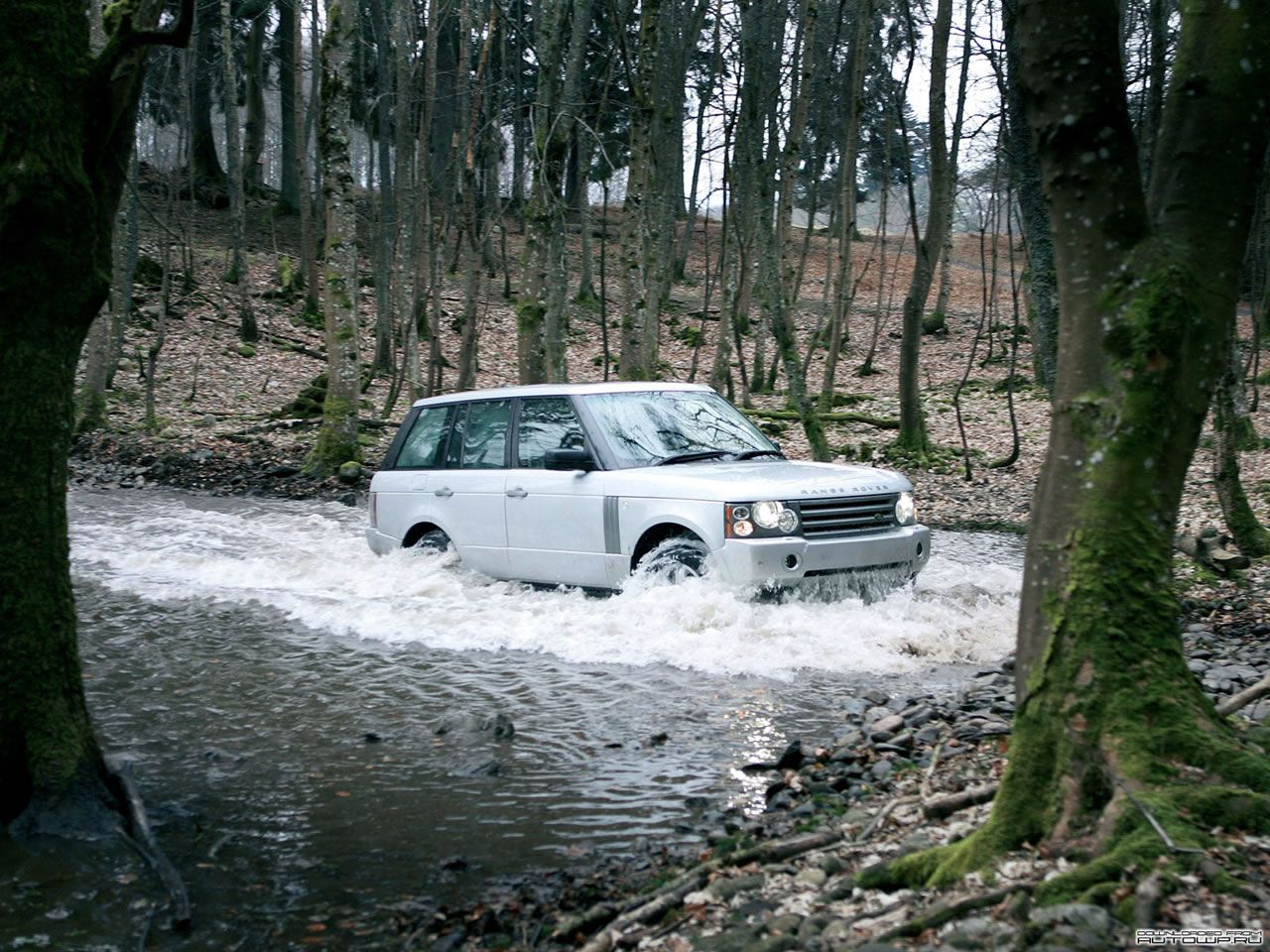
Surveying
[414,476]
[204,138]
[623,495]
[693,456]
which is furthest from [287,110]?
[623,495]

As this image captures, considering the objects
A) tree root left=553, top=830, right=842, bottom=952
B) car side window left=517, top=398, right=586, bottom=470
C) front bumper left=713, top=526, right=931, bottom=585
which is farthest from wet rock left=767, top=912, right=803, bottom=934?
car side window left=517, top=398, right=586, bottom=470

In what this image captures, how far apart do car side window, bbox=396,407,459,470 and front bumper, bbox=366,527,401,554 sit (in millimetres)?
708

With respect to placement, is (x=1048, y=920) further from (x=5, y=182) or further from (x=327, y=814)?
(x=5, y=182)

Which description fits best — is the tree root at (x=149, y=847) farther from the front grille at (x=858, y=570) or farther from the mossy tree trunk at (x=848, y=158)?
the mossy tree trunk at (x=848, y=158)

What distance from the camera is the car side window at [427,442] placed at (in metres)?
10.8

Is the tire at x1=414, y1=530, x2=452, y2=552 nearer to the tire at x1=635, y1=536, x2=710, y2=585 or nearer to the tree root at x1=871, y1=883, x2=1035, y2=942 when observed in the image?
the tire at x1=635, y1=536, x2=710, y2=585

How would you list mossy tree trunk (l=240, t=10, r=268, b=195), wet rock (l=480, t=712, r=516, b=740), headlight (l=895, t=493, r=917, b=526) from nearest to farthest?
wet rock (l=480, t=712, r=516, b=740)
headlight (l=895, t=493, r=917, b=526)
mossy tree trunk (l=240, t=10, r=268, b=195)

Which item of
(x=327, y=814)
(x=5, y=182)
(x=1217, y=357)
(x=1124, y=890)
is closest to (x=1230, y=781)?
(x=1124, y=890)

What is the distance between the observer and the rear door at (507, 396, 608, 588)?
30.0 feet

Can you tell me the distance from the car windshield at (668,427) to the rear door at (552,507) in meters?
0.28

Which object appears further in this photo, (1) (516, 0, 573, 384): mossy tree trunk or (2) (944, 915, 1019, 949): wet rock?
(1) (516, 0, 573, 384): mossy tree trunk

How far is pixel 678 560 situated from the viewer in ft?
27.7

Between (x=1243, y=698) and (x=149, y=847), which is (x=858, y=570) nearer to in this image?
(x=1243, y=698)

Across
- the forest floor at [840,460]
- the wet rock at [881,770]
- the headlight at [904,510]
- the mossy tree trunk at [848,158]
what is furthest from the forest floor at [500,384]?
the wet rock at [881,770]
